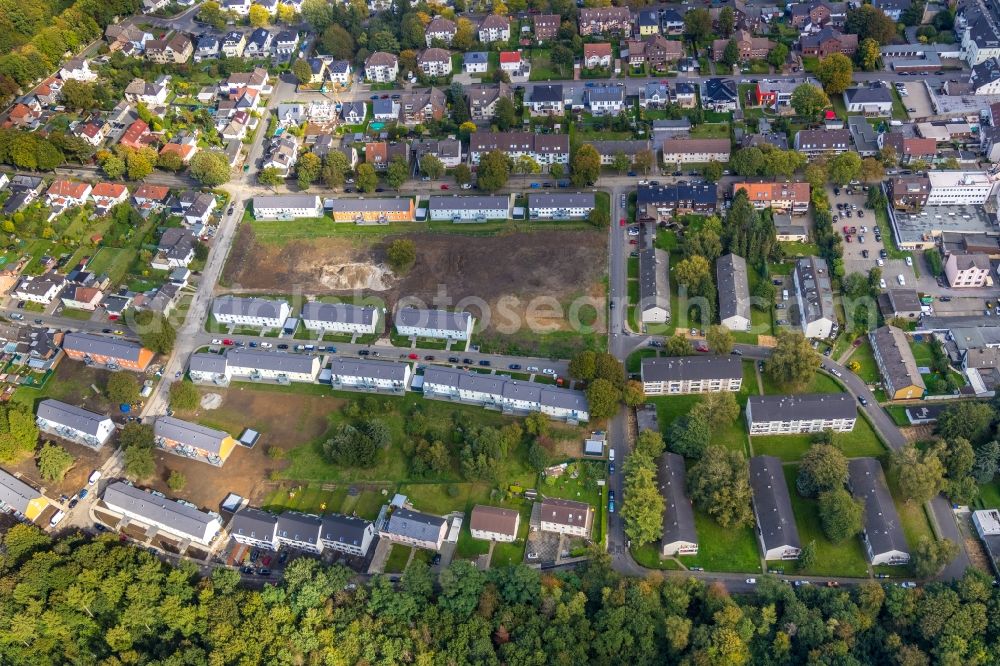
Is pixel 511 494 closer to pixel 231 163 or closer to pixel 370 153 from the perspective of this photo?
pixel 370 153

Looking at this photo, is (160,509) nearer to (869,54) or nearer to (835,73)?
(835,73)

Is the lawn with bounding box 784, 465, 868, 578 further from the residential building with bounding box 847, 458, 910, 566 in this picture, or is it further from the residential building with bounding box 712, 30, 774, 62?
the residential building with bounding box 712, 30, 774, 62

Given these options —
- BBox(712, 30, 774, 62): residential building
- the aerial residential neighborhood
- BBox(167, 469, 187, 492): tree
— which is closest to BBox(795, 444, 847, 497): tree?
the aerial residential neighborhood

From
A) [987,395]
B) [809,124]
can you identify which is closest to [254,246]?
[809,124]

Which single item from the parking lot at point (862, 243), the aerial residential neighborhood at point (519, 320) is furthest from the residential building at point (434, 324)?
the parking lot at point (862, 243)

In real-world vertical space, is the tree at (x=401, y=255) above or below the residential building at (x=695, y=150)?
below

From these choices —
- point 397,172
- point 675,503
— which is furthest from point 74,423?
point 675,503

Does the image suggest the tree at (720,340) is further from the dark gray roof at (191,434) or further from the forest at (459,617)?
the dark gray roof at (191,434)

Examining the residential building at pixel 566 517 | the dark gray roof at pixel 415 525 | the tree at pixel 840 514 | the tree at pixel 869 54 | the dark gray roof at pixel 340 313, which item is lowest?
the dark gray roof at pixel 415 525
